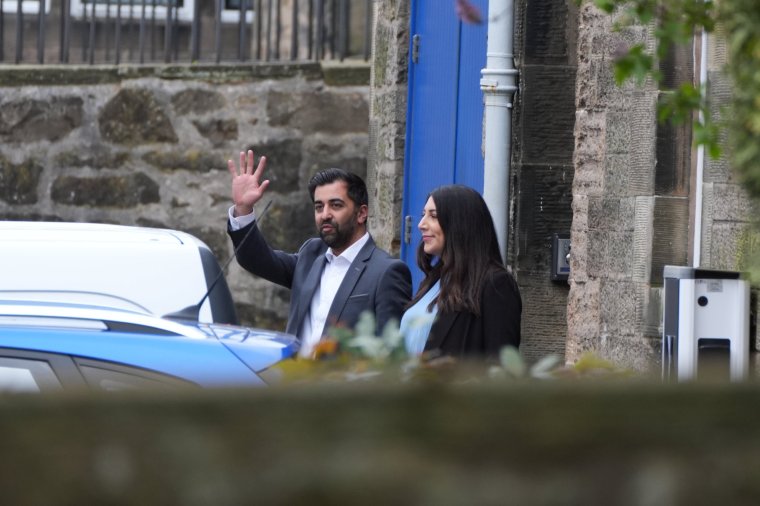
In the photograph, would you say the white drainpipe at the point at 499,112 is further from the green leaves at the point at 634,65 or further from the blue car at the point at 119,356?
the green leaves at the point at 634,65

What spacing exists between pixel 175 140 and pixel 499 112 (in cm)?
374

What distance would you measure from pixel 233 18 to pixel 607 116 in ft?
26.7

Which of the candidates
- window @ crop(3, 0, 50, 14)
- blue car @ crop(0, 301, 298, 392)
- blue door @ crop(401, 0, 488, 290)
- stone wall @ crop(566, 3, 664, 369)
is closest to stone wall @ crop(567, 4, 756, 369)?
stone wall @ crop(566, 3, 664, 369)

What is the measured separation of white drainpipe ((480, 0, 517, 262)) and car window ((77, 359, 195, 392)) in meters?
3.50

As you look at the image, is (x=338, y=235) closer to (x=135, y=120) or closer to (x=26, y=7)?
(x=135, y=120)

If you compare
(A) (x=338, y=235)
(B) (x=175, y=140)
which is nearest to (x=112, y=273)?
(A) (x=338, y=235)

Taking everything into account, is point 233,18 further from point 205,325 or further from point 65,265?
point 205,325

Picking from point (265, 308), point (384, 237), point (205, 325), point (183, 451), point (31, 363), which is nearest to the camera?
point (183, 451)

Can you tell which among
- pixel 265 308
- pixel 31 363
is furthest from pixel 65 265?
pixel 265 308

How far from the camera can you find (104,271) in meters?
5.35

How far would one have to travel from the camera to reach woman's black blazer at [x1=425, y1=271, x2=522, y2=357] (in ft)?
16.7

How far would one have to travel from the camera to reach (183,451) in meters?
1.42

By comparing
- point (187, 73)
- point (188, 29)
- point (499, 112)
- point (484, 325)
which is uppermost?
point (188, 29)


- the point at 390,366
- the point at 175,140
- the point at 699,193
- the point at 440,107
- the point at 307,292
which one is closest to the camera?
the point at 390,366
